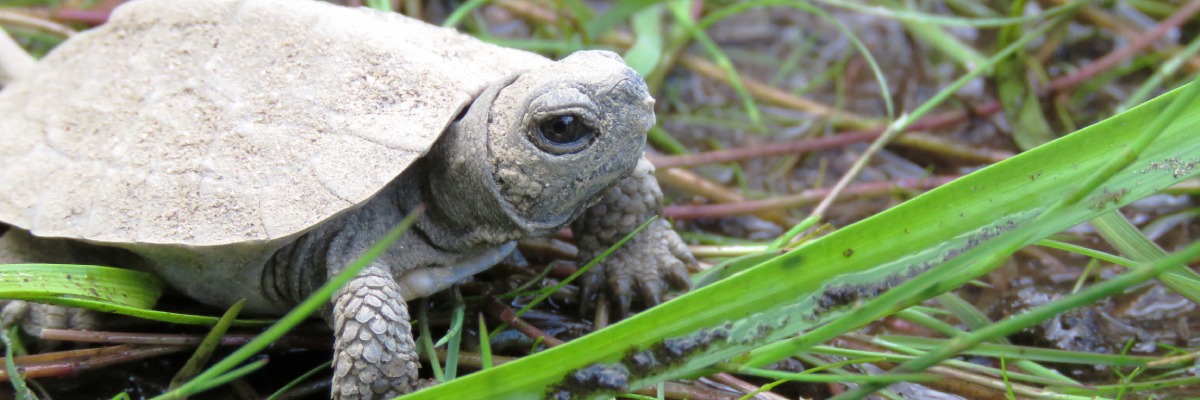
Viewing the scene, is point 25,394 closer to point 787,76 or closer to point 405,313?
point 405,313

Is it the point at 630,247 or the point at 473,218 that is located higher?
the point at 630,247

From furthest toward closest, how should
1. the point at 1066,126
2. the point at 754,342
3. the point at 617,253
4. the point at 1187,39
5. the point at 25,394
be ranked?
the point at 1187,39
the point at 1066,126
the point at 617,253
the point at 25,394
the point at 754,342

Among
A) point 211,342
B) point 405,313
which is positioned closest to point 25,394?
point 211,342

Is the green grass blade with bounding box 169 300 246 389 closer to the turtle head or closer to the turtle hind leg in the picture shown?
the turtle hind leg

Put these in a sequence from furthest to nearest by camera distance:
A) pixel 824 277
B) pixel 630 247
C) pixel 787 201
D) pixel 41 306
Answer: pixel 787 201 → pixel 630 247 → pixel 41 306 → pixel 824 277

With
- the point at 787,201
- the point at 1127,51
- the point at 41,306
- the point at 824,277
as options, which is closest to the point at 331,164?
the point at 41,306

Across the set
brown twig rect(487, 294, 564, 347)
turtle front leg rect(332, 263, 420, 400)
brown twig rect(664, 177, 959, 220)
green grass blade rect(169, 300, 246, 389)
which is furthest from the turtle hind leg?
brown twig rect(664, 177, 959, 220)

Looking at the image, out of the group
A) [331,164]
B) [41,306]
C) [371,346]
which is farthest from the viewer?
[41,306]

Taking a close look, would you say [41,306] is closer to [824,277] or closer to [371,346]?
[371,346]
